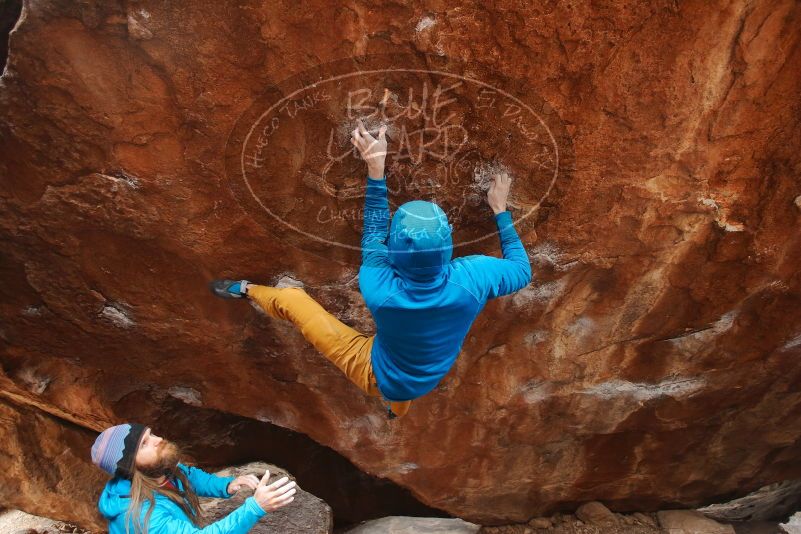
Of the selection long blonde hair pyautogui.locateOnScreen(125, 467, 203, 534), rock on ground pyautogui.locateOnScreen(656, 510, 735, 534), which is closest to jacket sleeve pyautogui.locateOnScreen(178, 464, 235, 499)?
long blonde hair pyautogui.locateOnScreen(125, 467, 203, 534)

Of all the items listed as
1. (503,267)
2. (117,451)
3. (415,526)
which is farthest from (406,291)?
(415,526)

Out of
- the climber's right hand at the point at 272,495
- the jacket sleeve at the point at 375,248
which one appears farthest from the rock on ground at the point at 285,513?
the jacket sleeve at the point at 375,248

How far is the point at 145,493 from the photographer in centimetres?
192

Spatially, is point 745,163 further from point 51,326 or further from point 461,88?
point 51,326

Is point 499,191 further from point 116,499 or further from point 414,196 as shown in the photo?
point 116,499

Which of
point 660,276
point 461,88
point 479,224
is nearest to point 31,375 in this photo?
point 479,224

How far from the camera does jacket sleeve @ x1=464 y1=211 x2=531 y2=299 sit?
1.92m

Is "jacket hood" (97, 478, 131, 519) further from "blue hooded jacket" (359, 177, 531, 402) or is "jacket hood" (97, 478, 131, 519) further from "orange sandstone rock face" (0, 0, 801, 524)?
"blue hooded jacket" (359, 177, 531, 402)

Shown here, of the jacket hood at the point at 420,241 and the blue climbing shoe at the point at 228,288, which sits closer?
the jacket hood at the point at 420,241

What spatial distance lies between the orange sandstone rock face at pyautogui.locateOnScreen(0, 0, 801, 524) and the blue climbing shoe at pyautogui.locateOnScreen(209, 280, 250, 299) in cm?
9

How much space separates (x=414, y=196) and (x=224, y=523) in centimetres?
140

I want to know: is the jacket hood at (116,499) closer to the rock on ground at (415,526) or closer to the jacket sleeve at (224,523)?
the jacket sleeve at (224,523)

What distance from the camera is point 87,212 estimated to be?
7.06 ft

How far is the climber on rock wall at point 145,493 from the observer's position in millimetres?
1888
